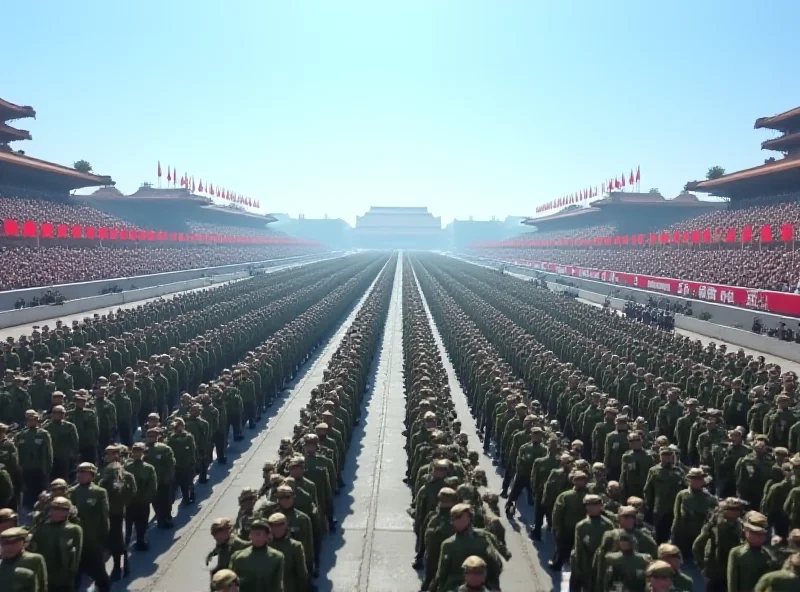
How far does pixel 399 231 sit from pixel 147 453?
16534 centimetres

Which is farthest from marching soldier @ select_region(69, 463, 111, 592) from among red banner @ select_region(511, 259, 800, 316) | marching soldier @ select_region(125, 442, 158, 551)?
red banner @ select_region(511, 259, 800, 316)

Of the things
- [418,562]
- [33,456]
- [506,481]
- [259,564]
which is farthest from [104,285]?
[259,564]

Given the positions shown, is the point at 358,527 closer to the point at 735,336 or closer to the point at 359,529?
the point at 359,529

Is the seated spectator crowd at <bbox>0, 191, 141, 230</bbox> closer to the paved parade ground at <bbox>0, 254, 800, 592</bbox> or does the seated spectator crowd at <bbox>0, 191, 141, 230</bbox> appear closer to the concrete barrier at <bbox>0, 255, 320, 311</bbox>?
the concrete barrier at <bbox>0, 255, 320, 311</bbox>

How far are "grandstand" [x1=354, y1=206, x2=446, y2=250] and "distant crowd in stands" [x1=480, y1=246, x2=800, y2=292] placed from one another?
375ft

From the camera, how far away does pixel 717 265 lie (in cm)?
3575

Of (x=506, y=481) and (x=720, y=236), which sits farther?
(x=720, y=236)

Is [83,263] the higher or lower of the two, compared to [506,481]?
higher

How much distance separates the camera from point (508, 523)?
8398 millimetres

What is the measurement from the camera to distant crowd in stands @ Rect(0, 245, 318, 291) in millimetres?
30219

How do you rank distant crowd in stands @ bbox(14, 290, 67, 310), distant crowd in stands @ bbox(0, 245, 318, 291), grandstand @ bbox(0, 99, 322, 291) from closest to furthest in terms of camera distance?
distant crowd in stands @ bbox(14, 290, 67, 310)
distant crowd in stands @ bbox(0, 245, 318, 291)
grandstand @ bbox(0, 99, 322, 291)

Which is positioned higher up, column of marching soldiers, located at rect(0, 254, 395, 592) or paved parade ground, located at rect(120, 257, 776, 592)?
column of marching soldiers, located at rect(0, 254, 395, 592)

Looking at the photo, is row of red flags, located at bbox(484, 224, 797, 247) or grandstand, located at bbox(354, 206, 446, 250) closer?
row of red flags, located at bbox(484, 224, 797, 247)

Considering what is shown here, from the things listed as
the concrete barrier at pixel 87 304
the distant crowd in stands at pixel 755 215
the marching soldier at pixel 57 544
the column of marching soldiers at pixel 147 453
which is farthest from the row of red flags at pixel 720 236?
the marching soldier at pixel 57 544
